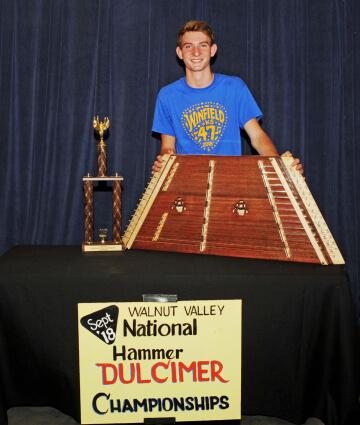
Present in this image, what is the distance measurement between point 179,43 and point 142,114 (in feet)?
A: 1.44

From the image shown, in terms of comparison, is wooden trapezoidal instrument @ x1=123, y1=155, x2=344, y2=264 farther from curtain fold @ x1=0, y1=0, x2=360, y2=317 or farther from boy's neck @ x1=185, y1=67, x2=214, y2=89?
curtain fold @ x1=0, y1=0, x2=360, y2=317

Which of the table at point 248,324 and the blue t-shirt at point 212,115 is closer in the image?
the table at point 248,324

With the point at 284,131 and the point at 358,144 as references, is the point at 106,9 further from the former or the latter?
the point at 358,144

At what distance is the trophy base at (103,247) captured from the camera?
6.12 ft

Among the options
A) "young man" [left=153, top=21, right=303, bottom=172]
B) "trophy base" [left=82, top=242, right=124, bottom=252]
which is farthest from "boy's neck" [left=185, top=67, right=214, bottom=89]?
"trophy base" [left=82, top=242, right=124, bottom=252]

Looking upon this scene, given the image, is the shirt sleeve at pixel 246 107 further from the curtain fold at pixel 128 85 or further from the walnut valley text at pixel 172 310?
the walnut valley text at pixel 172 310

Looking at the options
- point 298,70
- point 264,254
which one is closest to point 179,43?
point 298,70

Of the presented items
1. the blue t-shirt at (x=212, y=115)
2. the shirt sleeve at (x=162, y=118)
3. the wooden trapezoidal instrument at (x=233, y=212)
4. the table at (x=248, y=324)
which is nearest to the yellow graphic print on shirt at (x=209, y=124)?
the blue t-shirt at (x=212, y=115)

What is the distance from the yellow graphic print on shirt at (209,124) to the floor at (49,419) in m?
1.05

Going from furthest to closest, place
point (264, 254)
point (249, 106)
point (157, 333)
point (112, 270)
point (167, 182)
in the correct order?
point (249, 106)
point (167, 182)
point (264, 254)
point (112, 270)
point (157, 333)

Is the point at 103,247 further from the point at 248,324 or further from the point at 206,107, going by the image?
the point at 206,107

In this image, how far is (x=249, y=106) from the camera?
2.18 m

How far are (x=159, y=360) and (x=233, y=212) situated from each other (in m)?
0.54

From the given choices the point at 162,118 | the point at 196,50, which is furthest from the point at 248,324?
the point at 196,50
